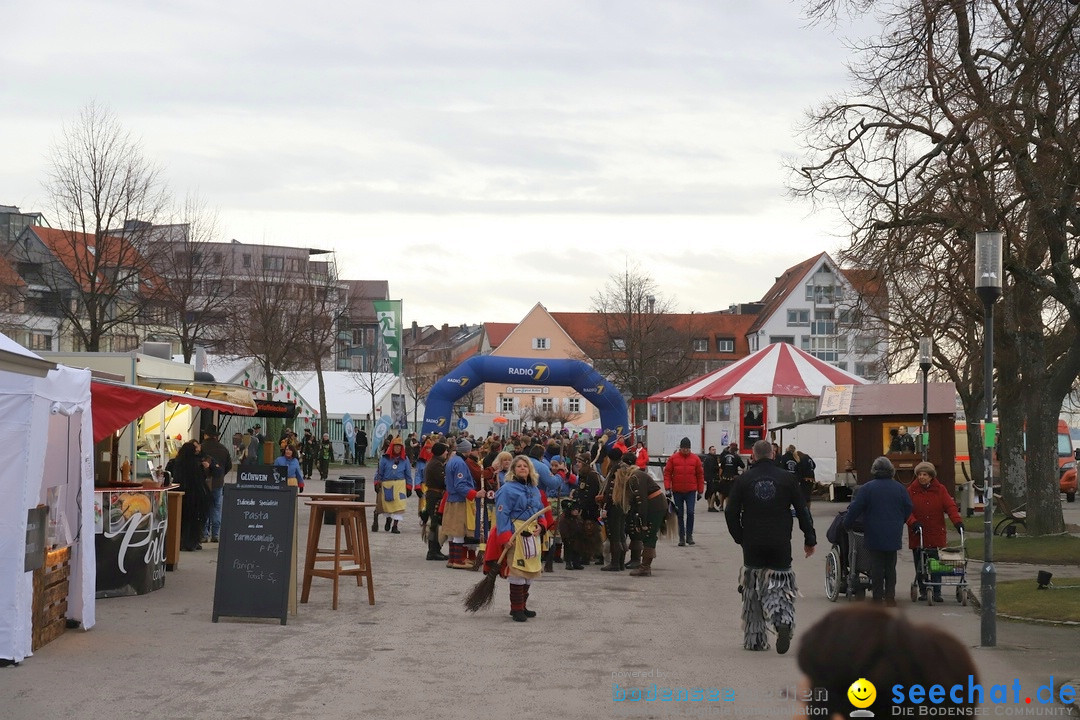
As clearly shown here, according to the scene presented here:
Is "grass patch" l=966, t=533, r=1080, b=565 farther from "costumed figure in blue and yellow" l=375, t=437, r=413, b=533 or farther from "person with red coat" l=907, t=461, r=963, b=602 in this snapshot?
"costumed figure in blue and yellow" l=375, t=437, r=413, b=533

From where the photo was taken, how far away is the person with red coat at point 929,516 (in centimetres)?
1413

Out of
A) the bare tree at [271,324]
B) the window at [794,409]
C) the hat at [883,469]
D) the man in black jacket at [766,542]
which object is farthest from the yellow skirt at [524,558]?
the bare tree at [271,324]

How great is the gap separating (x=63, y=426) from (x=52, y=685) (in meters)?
3.32

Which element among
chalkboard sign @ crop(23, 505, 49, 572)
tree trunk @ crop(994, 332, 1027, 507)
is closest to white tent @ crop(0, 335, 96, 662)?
chalkboard sign @ crop(23, 505, 49, 572)

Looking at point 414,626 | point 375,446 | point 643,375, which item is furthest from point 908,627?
point 643,375

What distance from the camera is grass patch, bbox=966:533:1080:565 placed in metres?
19.2

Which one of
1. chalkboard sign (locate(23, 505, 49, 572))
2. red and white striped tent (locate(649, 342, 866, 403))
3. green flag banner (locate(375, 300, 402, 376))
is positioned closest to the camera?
chalkboard sign (locate(23, 505, 49, 572))

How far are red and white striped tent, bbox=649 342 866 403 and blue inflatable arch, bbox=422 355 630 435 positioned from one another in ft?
13.3

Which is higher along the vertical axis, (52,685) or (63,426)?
(63,426)

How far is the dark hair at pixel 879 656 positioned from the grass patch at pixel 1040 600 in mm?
10861

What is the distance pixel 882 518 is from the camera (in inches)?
490

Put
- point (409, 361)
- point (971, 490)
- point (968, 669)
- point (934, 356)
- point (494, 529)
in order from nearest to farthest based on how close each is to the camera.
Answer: point (968, 669)
point (494, 529)
point (971, 490)
point (934, 356)
point (409, 361)

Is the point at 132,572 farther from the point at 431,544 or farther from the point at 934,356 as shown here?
the point at 934,356

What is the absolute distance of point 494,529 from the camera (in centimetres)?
1288
